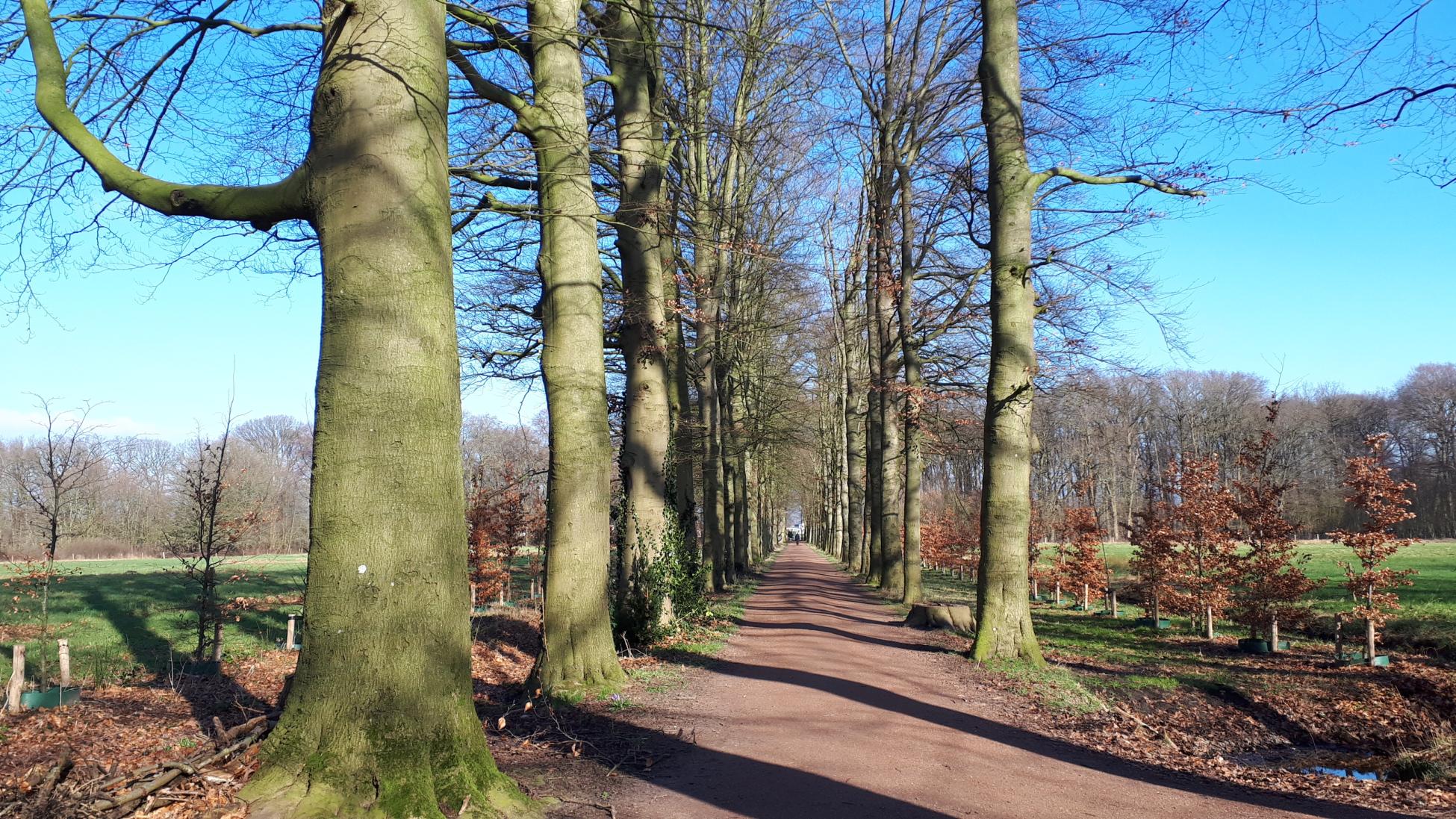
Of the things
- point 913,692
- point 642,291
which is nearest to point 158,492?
point 642,291

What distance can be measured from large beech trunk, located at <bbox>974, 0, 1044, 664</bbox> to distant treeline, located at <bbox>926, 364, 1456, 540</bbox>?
23350 millimetres

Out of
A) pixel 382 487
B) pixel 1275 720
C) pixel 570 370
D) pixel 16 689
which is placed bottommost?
pixel 1275 720

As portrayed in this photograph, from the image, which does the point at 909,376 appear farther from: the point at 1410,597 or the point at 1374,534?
the point at 1410,597

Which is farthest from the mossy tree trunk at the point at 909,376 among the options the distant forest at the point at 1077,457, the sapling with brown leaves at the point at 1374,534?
the sapling with brown leaves at the point at 1374,534

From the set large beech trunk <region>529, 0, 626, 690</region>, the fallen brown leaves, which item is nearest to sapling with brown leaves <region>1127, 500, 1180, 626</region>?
the fallen brown leaves

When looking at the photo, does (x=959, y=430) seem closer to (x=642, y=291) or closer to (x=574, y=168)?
(x=642, y=291)

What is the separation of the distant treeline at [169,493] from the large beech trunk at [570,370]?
2368mm

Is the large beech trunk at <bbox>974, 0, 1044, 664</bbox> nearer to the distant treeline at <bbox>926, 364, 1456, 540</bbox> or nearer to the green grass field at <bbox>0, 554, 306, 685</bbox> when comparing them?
the green grass field at <bbox>0, 554, 306, 685</bbox>

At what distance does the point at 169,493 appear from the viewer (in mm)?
26672

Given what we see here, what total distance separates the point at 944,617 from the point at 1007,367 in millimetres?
5360

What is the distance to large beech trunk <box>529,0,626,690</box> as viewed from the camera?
8.23 meters

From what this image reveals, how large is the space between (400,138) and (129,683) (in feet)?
29.6

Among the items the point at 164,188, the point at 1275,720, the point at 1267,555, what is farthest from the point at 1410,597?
the point at 164,188

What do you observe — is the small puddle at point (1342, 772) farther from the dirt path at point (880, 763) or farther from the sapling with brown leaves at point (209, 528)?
the sapling with brown leaves at point (209, 528)
